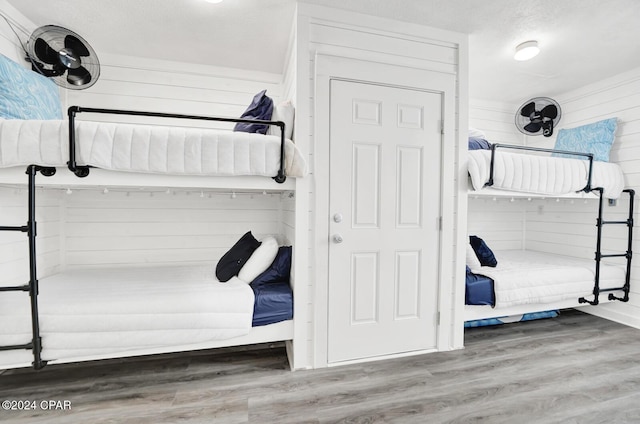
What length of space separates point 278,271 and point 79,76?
228 cm

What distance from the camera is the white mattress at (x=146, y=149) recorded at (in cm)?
172

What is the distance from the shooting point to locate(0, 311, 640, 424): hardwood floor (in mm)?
1766

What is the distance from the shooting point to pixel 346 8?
87.7 inches

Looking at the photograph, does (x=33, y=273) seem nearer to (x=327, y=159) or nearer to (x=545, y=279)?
(x=327, y=159)

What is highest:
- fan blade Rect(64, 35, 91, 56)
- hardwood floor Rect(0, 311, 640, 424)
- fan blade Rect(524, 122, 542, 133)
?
fan blade Rect(64, 35, 91, 56)

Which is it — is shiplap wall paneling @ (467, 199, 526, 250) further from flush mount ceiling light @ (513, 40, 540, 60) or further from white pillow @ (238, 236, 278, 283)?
white pillow @ (238, 236, 278, 283)

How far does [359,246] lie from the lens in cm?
234

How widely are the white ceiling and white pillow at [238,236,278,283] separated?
1.76m

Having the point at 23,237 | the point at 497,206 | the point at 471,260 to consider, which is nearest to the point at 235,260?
the point at 23,237

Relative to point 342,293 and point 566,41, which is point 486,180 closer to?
point 566,41

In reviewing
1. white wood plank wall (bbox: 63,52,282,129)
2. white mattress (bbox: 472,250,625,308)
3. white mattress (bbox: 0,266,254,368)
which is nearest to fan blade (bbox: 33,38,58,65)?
white wood plank wall (bbox: 63,52,282,129)

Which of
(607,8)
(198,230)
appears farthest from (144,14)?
(607,8)

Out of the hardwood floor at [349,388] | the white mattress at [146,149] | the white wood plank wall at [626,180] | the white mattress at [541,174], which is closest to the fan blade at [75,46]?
the white mattress at [146,149]

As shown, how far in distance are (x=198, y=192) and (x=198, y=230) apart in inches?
15.3
